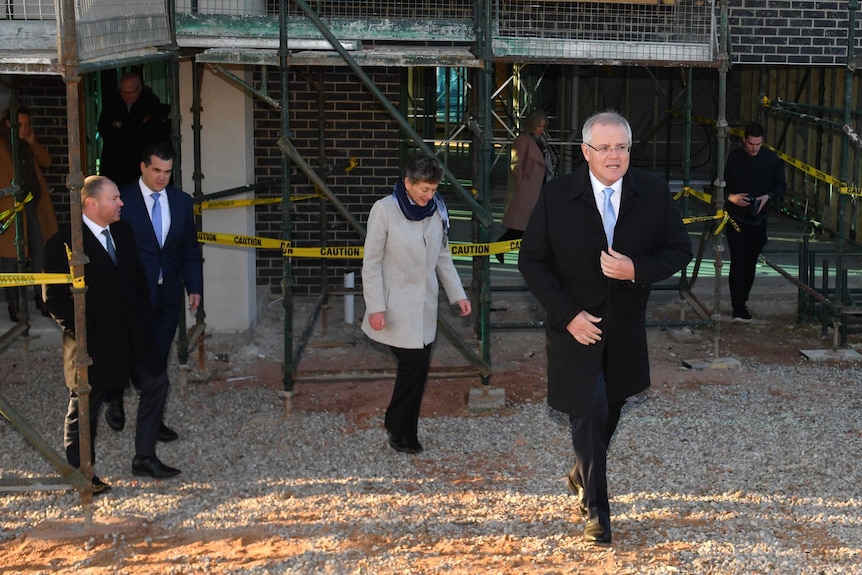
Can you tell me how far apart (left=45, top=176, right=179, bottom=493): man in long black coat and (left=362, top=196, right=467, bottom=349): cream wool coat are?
1.19 m

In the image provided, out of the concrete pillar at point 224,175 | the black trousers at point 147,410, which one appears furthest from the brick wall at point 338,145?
the black trousers at point 147,410

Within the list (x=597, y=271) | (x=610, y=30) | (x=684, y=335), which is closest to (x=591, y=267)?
(x=597, y=271)

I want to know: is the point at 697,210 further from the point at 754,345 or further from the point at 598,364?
the point at 598,364

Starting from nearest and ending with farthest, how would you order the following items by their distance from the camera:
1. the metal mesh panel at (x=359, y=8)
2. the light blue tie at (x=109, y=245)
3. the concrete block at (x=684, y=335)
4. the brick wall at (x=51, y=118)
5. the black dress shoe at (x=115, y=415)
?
the light blue tie at (x=109, y=245), the black dress shoe at (x=115, y=415), the metal mesh panel at (x=359, y=8), the concrete block at (x=684, y=335), the brick wall at (x=51, y=118)

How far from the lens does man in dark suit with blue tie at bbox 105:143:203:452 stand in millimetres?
6754

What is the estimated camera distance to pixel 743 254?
10.2m

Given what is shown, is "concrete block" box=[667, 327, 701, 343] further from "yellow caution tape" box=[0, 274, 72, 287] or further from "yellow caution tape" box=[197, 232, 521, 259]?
"yellow caution tape" box=[0, 274, 72, 287]

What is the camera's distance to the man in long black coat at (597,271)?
527cm

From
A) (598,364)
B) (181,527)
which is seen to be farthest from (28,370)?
(598,364)

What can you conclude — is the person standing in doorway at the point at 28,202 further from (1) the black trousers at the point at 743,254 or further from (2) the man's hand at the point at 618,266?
(1) the black trousers at the point at 743,254

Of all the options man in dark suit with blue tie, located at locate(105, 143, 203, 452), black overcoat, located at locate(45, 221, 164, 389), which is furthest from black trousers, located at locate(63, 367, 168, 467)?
man in dark suit with blue tie, located at locate(105, 143, 203, 452)

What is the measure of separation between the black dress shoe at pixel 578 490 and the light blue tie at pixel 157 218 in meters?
2.61

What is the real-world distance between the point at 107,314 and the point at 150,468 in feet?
3.01

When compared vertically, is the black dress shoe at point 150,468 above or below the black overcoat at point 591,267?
below
